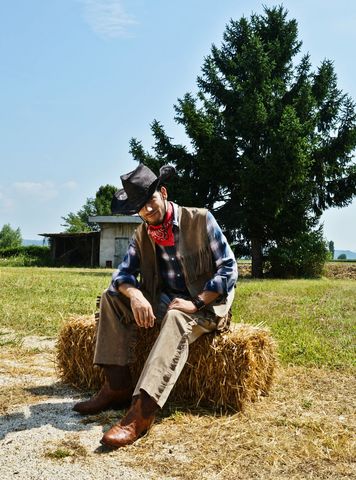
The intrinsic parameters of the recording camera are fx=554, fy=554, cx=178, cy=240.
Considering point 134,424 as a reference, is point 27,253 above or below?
above

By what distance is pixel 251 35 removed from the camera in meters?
22.4

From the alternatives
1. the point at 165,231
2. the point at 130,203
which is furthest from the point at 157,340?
the point at 130,203

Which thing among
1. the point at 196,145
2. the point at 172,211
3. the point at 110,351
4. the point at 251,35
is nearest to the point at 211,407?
the point at 110,351

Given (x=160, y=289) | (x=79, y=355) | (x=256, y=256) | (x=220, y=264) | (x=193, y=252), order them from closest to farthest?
1. (x=220, y=264)
2. (x=193, y=252)
3. (x=160, y=289)
4. (x=79, y=355)
5. (x=256, y=256)

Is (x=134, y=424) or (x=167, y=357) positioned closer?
(x=134, y=424)

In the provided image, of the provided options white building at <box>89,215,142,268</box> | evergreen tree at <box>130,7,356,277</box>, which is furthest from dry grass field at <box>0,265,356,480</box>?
white building at <box>89,215,142,268</box>

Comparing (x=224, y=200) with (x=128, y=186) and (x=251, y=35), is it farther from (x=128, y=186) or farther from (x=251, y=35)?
(x=128, y=186)

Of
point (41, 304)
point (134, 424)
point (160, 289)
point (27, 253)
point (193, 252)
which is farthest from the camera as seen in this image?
point (27, 253)

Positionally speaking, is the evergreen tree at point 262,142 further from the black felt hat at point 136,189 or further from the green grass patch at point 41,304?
the black felt hat at point 136,189

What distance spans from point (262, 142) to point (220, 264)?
64.0 feet

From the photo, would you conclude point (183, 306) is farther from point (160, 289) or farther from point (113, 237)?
point (113, 237)

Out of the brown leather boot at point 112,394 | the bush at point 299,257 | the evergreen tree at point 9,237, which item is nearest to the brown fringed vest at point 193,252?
the brown leather boot at point 112,394

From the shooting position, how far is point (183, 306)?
3.58m

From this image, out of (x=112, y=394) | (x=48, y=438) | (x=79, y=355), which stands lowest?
(x=48, y=438)
